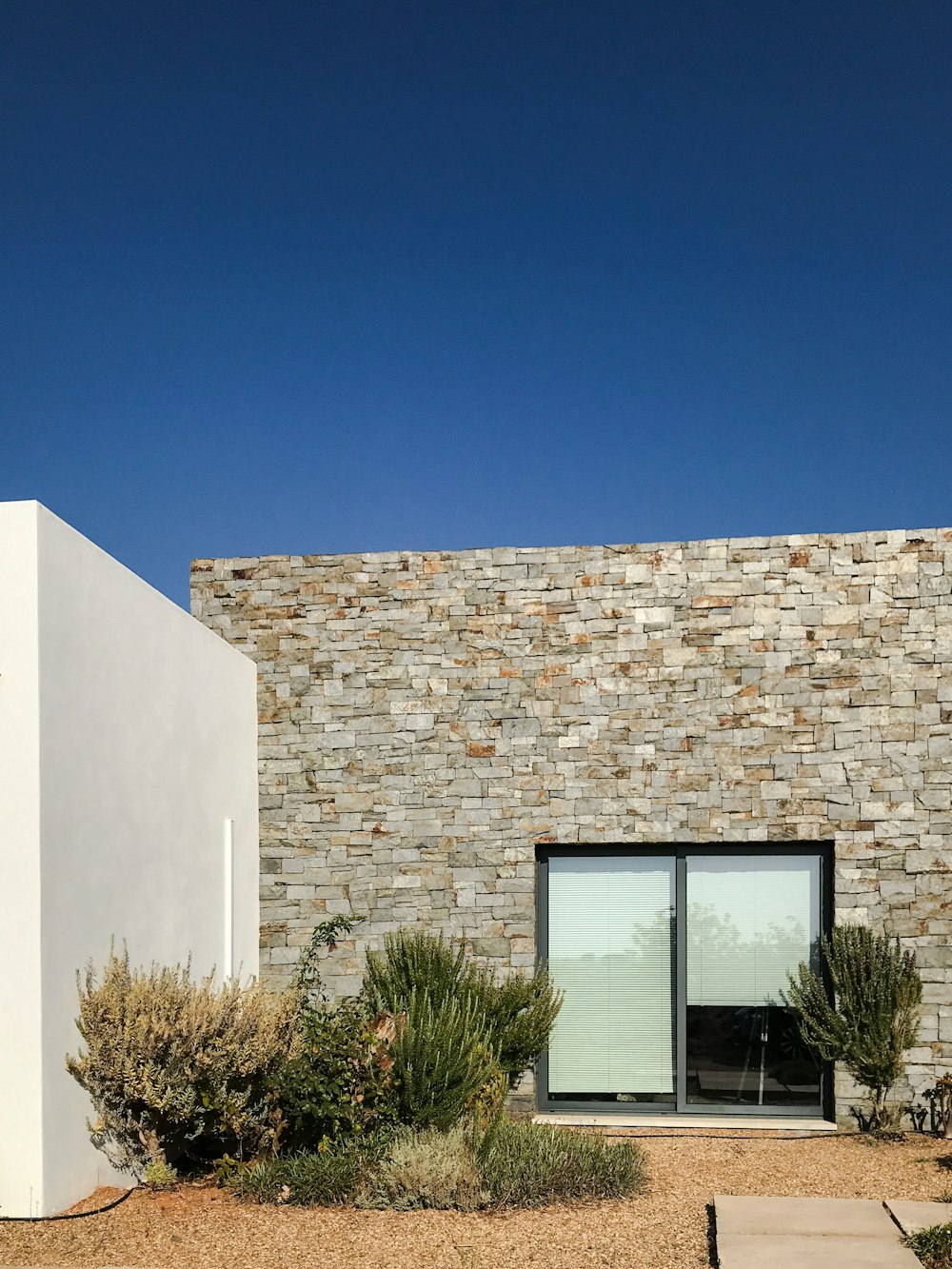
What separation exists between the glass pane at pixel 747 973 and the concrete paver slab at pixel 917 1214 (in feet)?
9.56

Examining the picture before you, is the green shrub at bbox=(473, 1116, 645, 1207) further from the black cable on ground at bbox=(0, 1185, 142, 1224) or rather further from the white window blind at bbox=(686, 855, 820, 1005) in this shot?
the white window blind at bbox=(686, 855, 820, 1005)

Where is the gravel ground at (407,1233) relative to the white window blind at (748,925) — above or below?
below

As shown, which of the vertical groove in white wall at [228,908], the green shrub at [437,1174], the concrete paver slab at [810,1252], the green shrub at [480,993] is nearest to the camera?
the concrete paver slab at [810,1252]

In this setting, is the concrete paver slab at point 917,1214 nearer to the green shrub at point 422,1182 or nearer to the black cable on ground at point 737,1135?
the green shrub at point 422,1182

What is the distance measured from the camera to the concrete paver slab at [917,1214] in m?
5.30

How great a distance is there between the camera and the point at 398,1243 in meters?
5.32

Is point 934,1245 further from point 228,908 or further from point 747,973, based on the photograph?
point 228,908

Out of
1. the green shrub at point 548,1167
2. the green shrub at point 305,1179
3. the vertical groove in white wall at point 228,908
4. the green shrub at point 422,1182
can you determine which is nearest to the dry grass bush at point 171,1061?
the green shrub at point 305,1179

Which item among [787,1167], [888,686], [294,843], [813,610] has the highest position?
[813,610]

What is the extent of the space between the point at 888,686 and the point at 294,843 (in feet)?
17.0

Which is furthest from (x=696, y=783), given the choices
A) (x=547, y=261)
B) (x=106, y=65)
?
(x=106, y=65)

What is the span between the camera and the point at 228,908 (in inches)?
330

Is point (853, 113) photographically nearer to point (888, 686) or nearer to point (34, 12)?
point (888, 686)

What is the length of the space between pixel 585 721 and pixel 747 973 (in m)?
2.48
